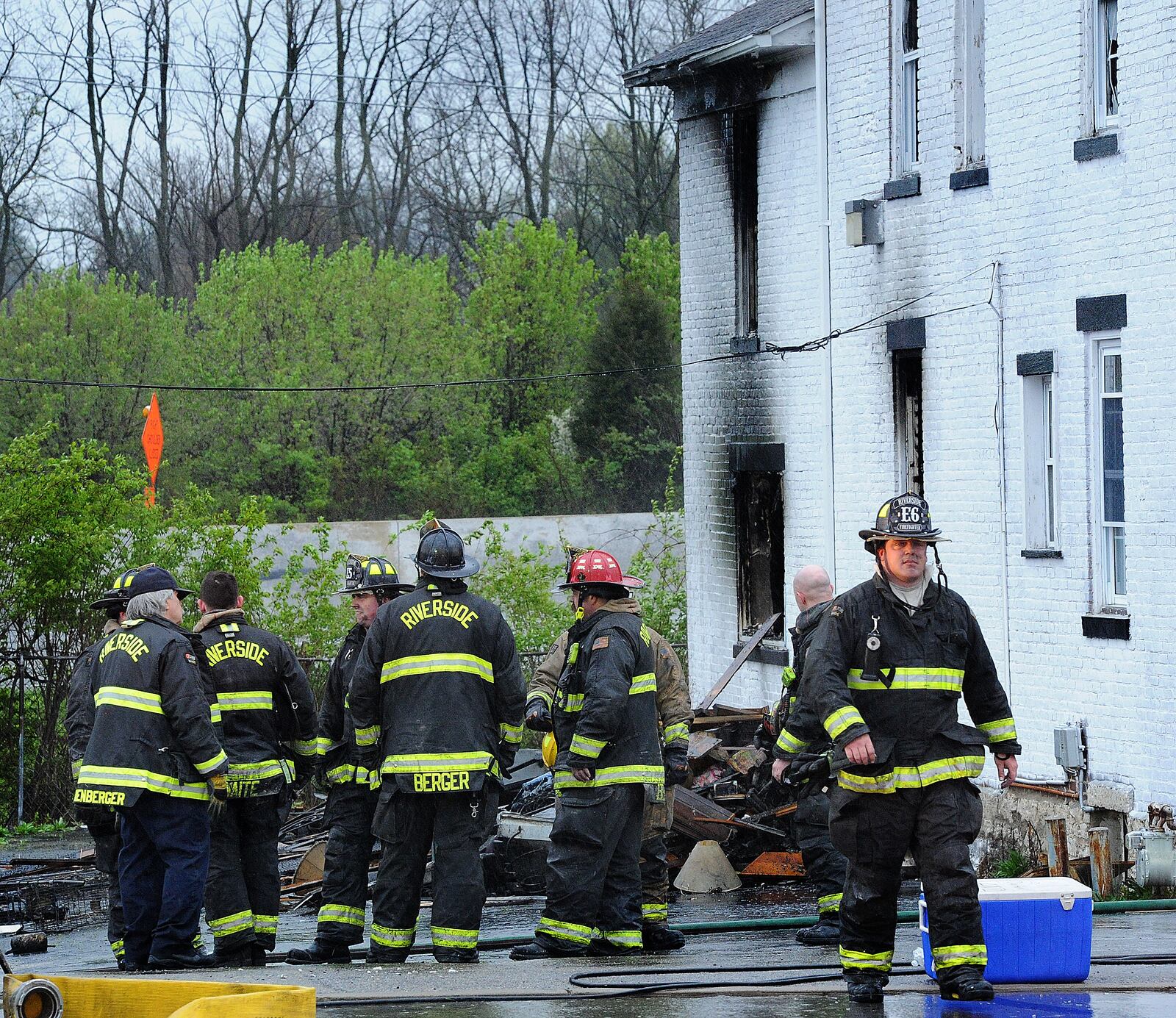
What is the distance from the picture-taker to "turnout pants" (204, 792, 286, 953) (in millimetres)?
8828

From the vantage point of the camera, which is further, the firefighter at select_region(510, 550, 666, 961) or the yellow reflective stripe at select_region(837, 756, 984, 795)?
the firefighter at select_region(510, 550, 666, 961)

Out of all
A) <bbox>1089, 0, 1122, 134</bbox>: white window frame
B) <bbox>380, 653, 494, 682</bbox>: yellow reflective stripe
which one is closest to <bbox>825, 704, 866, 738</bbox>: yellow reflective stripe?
<bbox>380, 653, 494, 682</bbox>: yellow reflective stripe

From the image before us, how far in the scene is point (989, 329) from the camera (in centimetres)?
1355

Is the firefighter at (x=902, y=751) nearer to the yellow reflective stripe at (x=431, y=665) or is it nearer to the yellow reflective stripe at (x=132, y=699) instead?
the yellow reflective stripe at (x=431, y=665)

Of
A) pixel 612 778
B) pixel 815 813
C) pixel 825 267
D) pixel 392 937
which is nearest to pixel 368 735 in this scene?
pixel 392 937

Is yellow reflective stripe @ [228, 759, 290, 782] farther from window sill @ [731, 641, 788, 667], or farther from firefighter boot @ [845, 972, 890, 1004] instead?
window sill @ [731, 641, 788, 667]

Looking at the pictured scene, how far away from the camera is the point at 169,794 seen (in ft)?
27.1

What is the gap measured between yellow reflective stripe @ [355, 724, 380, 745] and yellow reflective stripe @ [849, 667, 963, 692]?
8.96 feet

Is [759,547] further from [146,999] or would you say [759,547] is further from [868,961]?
[146,999]

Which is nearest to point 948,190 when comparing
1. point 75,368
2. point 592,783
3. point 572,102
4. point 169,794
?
point 592,783

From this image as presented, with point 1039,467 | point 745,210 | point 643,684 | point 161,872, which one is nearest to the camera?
point 161,872

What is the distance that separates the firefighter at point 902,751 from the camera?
666cm

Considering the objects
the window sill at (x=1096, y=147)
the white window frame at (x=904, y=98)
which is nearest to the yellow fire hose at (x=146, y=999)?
the window sill at (x=1096, y=147)

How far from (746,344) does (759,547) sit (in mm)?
2144
